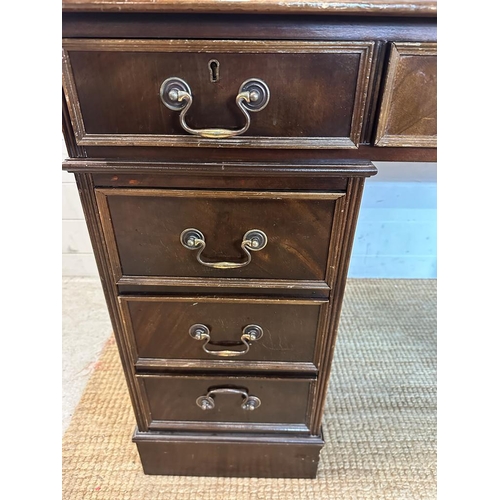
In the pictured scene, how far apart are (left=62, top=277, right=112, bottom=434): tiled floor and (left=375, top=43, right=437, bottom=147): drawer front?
945mm


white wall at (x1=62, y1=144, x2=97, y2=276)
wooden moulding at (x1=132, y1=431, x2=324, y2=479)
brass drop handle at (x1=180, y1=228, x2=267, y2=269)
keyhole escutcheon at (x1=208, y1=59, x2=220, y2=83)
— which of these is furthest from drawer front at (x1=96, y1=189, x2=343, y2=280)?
white wall at (x1=62, y1=144, x2=97, y2=276)

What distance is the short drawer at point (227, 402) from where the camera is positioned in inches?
28.7

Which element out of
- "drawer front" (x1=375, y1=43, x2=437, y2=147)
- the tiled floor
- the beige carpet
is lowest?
the beige carpet

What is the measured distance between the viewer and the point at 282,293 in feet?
2.08

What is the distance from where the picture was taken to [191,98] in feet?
1.55

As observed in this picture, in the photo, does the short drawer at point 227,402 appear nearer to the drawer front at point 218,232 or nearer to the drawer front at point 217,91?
the drawer front at point 218,232

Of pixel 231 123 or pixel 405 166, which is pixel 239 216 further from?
pixel 405 166

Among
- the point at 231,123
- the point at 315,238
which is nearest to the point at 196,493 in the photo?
the point at 315,238

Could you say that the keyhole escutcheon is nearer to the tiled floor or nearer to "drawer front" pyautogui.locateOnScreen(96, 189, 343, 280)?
"drawer front" pyautogui.locateOnScreen(96, 189, 343, 280)

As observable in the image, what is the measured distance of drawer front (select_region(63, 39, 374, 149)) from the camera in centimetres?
46

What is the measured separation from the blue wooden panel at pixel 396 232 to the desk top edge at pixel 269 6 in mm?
856

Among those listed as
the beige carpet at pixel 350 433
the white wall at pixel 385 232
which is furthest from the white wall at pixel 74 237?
the beige carpet at pixel 350 433

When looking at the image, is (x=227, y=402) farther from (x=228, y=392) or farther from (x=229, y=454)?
(x=229, y=454)

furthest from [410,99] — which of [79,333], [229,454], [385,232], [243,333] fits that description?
[79,333]
